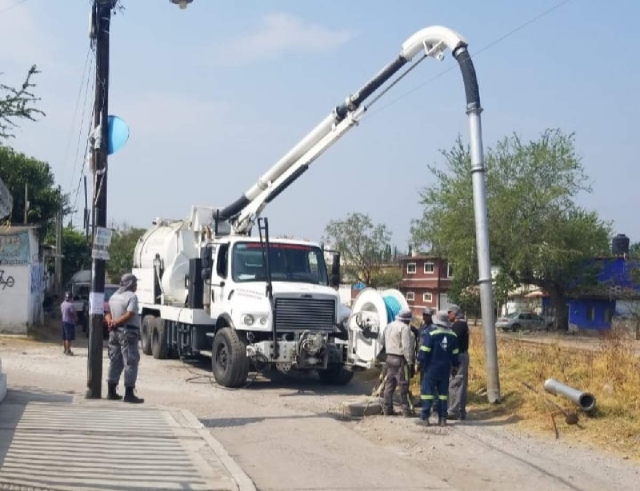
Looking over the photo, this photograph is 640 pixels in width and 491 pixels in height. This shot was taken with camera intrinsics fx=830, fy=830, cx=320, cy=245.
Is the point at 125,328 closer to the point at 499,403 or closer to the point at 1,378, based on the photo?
the point at 1,378

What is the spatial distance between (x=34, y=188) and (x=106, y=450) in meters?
39.5

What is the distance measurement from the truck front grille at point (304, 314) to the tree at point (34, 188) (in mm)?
Result: 29490

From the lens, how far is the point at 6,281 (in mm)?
24953

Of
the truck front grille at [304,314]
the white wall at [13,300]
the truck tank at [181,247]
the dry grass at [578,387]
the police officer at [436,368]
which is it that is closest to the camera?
the dry grass at [578,387]

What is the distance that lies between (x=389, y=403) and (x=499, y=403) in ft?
6.52

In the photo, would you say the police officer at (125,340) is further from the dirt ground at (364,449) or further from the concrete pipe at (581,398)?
the concrete pipe at (581,398)

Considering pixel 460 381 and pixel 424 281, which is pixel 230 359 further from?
pixel 424 281

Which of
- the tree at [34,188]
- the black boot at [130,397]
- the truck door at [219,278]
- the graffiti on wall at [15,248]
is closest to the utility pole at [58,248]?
the tree at [34,188]

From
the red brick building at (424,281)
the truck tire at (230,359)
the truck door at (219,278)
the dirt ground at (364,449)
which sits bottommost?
the dirt ground at (364,449)

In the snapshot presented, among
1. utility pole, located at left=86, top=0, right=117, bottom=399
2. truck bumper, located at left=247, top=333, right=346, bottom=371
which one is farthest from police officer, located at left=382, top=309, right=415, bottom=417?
utility pole, located at left=86, top=0, right=117, bottom=399

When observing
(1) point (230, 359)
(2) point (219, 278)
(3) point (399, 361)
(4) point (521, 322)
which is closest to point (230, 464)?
(3) point (399, 361)

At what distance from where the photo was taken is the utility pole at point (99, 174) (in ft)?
40.5

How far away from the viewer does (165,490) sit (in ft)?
23.6

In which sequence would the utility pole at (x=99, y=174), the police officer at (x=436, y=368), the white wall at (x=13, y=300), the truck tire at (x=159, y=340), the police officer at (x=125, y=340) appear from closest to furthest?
the police officer at (x=436, y=368) → the police officer at (x=125, y=340) → the utility pole at (x=99, y=174) → the truck tire at (x=159, y=340) → the white wall at (x=13, y=300)
